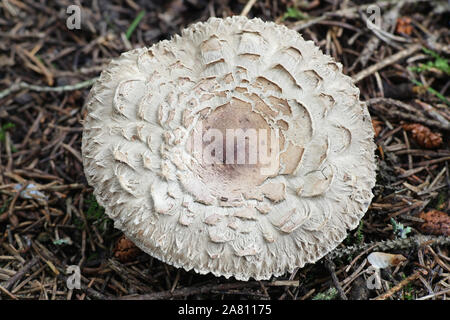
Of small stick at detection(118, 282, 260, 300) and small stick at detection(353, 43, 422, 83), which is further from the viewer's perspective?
small stick at detection(353, 43, 422, 83)

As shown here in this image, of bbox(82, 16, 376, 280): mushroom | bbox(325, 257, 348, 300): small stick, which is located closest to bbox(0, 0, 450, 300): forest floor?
bbox(325, 257, 348, 300): small stick

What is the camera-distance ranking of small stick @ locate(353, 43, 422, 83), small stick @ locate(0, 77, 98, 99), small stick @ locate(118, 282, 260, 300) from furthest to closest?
small stick @ locate(0, 77, 98, 99), small stick @ locate(353, 43, 422, 83), small stick @ locate(118, 282, 260, 300)

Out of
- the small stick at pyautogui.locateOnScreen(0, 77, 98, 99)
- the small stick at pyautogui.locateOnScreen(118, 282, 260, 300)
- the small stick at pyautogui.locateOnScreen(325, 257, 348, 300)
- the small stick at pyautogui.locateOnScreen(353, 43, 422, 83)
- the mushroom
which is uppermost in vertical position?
the small stick at pyautogui.locateOnScreen(353, 43, 422, 83)

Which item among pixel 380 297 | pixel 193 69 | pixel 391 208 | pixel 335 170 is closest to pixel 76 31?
pixel 193 69

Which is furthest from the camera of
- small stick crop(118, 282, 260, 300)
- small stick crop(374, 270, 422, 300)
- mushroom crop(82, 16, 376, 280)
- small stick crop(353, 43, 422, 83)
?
small stick crop(353, 43, 422, 83)

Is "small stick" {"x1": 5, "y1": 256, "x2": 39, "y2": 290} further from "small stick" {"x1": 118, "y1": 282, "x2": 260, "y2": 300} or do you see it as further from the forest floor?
"small stick" {"x1": 118, "y1": 282, "x2": 260, "y2": 300}

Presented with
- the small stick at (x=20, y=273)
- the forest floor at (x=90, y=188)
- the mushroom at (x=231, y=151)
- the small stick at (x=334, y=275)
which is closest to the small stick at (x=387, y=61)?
the forest floor at (x=90, y=188)

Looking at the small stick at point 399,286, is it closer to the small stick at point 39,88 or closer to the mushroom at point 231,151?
the mushroom at point 231,151
